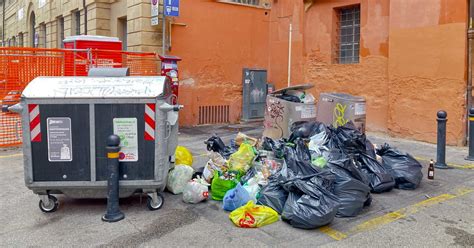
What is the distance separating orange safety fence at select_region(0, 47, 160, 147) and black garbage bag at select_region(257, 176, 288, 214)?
5252 millimetres

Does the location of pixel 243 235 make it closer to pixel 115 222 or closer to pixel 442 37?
pixel 115 222

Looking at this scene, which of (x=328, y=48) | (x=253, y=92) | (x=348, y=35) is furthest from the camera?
(x=253, y=92)

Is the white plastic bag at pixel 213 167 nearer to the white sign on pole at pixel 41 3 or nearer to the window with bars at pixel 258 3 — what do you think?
the window with bars at pixel 258 3

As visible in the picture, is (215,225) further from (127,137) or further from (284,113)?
(284,113)

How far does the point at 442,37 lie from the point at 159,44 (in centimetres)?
698

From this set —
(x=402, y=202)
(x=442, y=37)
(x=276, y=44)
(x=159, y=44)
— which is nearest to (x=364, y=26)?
(x=442, y=37)

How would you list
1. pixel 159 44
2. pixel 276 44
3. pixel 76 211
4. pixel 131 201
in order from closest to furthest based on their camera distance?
pixel 76 211
pixel 131 201
pixel 159 44
pixel 276 44

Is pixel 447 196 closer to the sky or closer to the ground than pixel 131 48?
closer to the ground

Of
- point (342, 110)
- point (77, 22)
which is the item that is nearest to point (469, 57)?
point (342, 110)

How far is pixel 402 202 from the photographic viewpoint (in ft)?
16.5

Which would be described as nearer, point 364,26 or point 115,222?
point 115,222

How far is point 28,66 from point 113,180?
550cm

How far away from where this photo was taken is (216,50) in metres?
12.2

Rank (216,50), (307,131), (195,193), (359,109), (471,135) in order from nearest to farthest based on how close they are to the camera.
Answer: (195,193) < (307,131) < (471,135) < (359,109) < (216,50)
